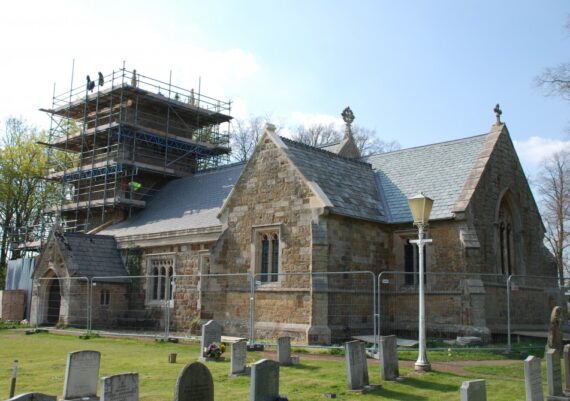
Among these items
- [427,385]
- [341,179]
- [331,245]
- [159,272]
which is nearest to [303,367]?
[427,385]

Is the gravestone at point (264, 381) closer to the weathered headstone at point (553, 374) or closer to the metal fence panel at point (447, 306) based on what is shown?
the weathered headstone at point (553, 374)

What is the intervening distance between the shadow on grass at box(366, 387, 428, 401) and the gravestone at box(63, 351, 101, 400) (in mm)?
5126

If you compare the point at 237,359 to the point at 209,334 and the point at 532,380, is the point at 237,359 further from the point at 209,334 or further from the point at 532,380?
the point at 532,380

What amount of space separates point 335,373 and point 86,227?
25326mm

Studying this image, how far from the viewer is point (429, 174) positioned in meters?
24.1

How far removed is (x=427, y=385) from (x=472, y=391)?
4309 millimetres

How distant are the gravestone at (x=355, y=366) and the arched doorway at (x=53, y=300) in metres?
20.9

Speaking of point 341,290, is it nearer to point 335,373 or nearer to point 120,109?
point 335,373

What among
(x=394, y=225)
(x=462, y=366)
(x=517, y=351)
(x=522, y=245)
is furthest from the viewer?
(x=522, y=245)

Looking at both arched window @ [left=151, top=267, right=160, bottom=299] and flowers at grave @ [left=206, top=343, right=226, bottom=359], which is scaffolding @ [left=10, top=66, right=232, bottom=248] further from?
flowers at grave @ [left=206, top=343, right=226, bottom=359]

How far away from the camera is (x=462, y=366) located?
15.1 meters

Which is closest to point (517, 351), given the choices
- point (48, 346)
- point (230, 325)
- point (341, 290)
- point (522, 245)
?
point (341, 290)

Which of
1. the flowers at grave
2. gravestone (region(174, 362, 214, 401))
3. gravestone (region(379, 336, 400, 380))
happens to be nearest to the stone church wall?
the flowers at grave

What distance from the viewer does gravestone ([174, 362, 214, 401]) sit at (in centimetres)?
795
